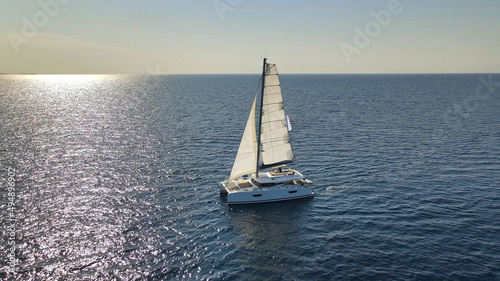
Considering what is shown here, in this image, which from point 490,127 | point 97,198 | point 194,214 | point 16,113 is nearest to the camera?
point 194,214

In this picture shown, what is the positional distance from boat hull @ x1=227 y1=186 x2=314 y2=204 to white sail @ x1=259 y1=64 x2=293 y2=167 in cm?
485

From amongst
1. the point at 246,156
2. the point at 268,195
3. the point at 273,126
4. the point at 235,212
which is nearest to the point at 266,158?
the point at 246,156

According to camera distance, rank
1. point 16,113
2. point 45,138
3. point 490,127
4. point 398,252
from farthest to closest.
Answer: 1. point 16,113
2. point 490,127
3. point 45,138
4. point 398,252

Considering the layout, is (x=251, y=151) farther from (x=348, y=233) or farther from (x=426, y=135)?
(x=426, y=135)

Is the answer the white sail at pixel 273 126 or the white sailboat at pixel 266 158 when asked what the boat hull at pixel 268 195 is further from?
the white sail at pixel 273 126

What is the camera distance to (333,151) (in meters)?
68.6

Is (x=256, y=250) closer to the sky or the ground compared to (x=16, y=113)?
closer to the ground

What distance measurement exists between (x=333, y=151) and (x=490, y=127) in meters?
50.1

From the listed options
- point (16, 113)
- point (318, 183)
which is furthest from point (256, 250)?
point (16, 113)

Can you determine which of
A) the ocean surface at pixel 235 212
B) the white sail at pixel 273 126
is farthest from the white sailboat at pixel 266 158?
the ocean surface at pixel 235 212

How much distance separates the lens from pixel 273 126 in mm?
48531

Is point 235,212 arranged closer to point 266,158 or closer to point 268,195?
point 268,195

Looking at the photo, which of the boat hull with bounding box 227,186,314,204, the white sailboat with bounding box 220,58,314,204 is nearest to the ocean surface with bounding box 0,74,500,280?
the boat hull with bounding box 227,186,314,204

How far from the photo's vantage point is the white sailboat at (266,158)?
45.9 meters
